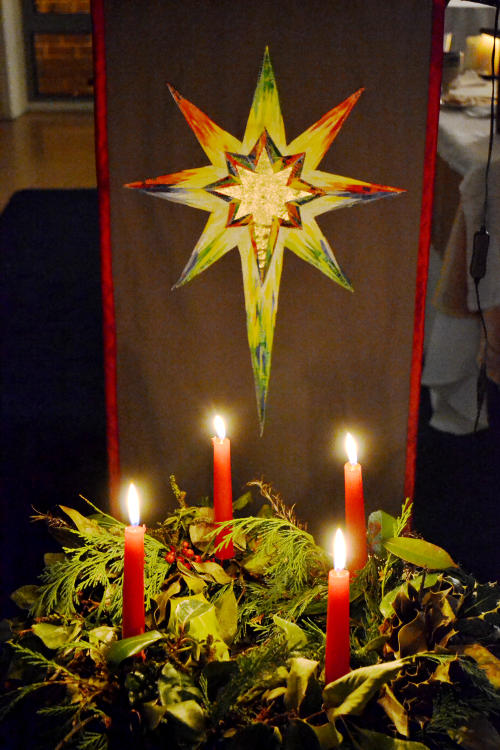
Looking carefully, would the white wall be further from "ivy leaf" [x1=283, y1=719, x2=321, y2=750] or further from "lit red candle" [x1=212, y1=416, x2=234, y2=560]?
"ivy leaf" [x1=283, y1=719, x2=321, y2=750]

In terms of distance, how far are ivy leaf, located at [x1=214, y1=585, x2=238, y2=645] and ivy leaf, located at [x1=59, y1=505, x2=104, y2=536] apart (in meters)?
0.16

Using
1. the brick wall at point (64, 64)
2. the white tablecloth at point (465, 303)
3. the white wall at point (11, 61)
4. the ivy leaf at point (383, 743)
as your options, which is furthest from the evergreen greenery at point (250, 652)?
the brick wall at point (64, 64)

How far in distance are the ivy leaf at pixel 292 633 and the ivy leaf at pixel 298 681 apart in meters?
0.06

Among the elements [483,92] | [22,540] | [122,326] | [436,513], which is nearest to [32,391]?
[22,540]

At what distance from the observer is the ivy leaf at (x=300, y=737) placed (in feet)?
2.13

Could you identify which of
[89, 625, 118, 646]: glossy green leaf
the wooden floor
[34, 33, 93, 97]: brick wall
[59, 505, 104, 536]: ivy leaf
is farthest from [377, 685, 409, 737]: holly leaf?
[34, 33, 93, 97]: brick wall

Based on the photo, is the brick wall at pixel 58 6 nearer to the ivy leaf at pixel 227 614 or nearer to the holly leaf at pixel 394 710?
the ivy leaf at pixel 227 614

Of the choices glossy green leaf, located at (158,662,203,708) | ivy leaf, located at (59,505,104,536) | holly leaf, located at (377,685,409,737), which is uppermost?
ivy leaf, located at (59,505,104,536)

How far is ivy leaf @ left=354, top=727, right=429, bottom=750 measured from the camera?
26.4 inches

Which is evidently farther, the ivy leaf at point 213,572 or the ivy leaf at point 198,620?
the ivy leaf at point 213,572

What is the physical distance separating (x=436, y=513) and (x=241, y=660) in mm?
1152

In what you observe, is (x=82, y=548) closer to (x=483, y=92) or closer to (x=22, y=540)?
(x=22, y=540)

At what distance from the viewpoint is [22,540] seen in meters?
1.72

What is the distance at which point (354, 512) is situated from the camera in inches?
33.4
